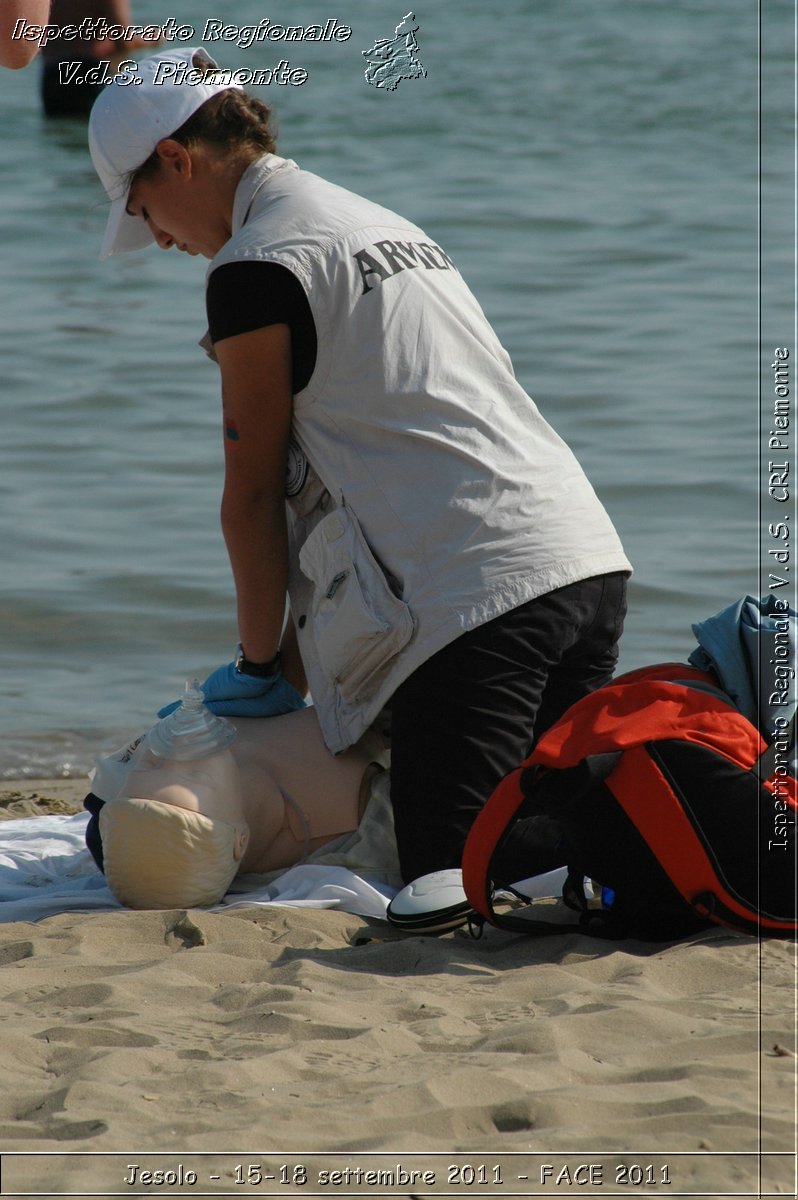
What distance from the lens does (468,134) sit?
14266 mm

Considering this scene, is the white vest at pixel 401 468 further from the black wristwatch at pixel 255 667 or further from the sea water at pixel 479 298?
the sea water at pixel 479 298

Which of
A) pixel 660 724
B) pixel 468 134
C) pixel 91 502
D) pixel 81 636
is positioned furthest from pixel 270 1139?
pixel 468 134

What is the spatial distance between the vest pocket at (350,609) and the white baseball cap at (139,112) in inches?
33.5

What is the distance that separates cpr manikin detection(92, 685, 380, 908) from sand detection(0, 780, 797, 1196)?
0.12 meters

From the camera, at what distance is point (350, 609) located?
3.09 metres

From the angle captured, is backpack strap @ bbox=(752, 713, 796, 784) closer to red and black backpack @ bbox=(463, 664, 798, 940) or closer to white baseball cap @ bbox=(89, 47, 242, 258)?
red and black backpack @ bbox=(463, 664, 798, 940)

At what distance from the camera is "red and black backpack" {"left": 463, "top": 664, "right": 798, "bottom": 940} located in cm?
265

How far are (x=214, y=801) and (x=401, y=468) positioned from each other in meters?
0.77

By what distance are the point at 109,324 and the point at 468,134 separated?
5.96 m

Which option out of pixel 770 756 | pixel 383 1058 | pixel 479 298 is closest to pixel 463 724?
pixel 770 756

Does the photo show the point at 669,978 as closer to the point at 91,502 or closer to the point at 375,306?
the point at 375,306

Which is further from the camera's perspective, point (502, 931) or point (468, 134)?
point (468, 134)

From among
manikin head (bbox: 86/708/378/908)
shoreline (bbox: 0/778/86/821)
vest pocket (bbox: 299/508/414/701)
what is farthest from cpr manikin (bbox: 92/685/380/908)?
shoreline (bbox: 0/778/86/821)

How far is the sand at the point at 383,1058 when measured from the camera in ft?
6.37
